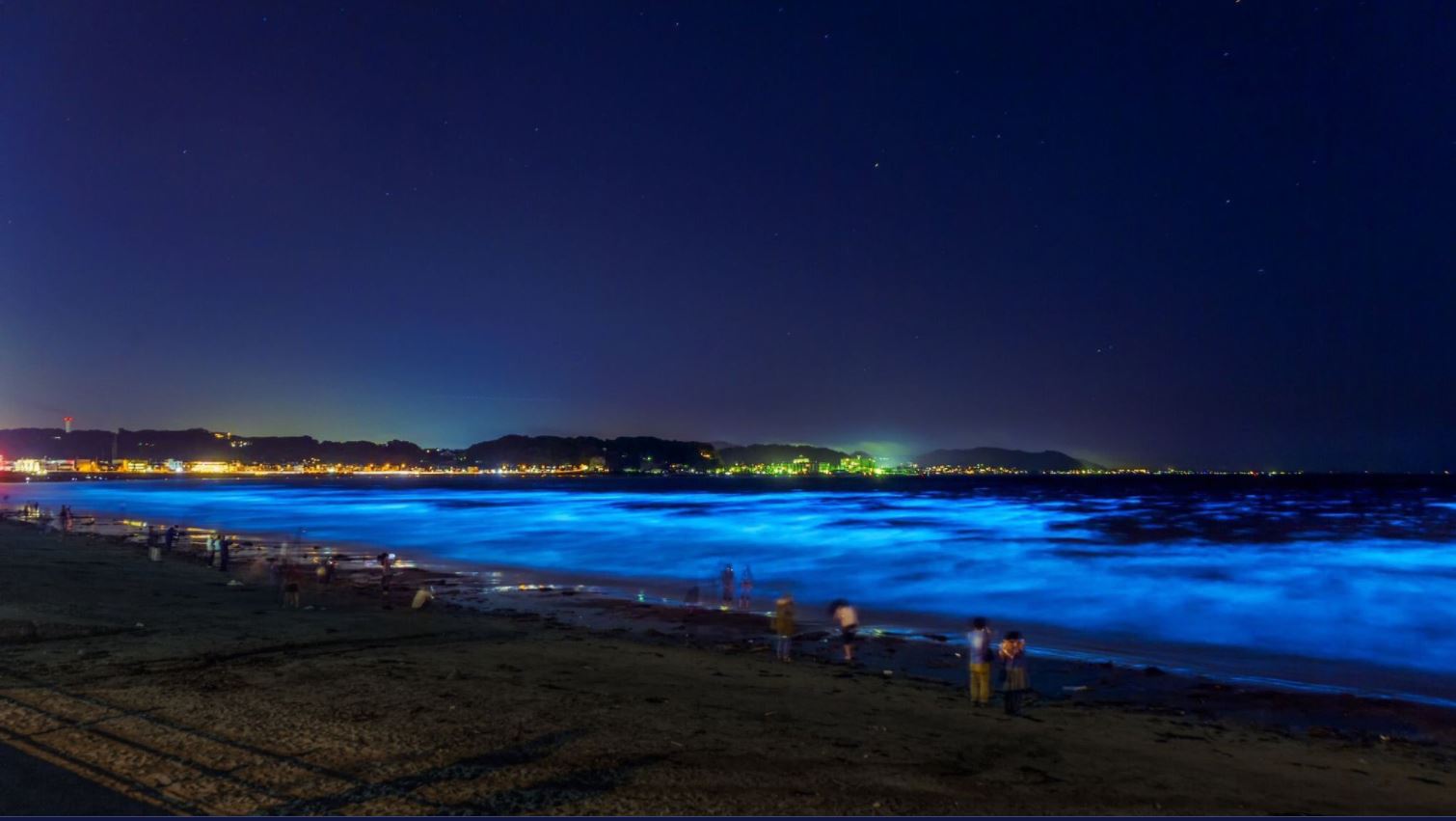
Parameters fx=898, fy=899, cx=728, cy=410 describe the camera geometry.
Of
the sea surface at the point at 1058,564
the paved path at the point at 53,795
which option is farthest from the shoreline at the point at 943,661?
the paved path at the point at 53,795

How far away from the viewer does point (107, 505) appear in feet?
255

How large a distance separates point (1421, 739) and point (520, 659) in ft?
46.7

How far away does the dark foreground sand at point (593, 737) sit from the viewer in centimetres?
862

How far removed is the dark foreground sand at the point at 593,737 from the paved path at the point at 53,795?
164 mm

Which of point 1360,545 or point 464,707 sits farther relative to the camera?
point 1360,545

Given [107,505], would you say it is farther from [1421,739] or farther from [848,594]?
[1421,739]

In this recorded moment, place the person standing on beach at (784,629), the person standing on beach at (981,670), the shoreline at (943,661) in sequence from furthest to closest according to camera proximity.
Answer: the person standing on beach at (784,629)
the shoreline at (943,661)
the person standing on beach at (981,670)

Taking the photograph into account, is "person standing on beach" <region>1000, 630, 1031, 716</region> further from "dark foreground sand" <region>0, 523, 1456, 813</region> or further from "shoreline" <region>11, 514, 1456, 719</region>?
"shoreline" <region>11, 514, 1456, 719</region>

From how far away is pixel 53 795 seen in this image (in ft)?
25.2

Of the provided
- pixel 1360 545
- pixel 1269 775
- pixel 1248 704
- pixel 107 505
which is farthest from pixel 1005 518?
pixel 107 505

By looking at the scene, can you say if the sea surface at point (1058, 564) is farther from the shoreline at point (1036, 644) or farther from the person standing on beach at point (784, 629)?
the person standing on beach at point (784, 629)

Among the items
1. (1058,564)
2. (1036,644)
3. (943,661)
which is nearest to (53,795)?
(943,661)

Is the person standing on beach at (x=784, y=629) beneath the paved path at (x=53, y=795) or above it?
beneath

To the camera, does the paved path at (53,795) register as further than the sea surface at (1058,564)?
No
